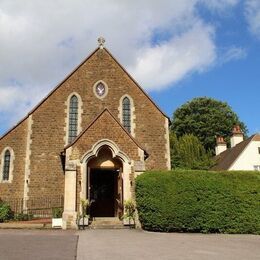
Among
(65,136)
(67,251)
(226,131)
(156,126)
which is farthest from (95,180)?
(226,131)

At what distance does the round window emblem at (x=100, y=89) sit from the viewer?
26.4 metres

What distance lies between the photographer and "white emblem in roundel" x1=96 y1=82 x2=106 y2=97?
2645 centimetres

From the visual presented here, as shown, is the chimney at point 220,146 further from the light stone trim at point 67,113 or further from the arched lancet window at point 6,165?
the arched lancet window at point 6,165

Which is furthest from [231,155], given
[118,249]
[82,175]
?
[118,249]

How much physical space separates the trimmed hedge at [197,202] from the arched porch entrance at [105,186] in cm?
305

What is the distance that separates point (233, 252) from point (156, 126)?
51.3ft

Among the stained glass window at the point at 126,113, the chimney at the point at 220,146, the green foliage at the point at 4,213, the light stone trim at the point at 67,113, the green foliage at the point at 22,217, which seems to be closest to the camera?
the green foliage at the point at 4,213

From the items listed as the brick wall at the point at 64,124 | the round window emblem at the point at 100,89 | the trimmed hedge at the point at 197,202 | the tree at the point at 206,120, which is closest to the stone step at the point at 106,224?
the trimmed hedge at the point at 197,202

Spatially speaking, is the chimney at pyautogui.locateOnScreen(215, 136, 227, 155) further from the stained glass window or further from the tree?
the stained glass window

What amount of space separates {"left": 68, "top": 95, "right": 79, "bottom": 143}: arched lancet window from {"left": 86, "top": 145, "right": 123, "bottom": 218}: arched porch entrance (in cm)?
402

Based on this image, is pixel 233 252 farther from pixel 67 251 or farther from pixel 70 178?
pixel 70 178

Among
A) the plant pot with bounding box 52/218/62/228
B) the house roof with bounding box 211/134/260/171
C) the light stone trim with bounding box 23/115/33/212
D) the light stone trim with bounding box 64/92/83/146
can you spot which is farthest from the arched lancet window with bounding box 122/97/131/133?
the house roof with bounding box 211/134/260/171

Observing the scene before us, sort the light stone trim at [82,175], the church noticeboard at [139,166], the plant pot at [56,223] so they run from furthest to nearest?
the church noticeboard at [139,166], the light stone trim at [82,175], the plant pot at [56,223]

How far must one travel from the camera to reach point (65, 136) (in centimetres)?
2517
